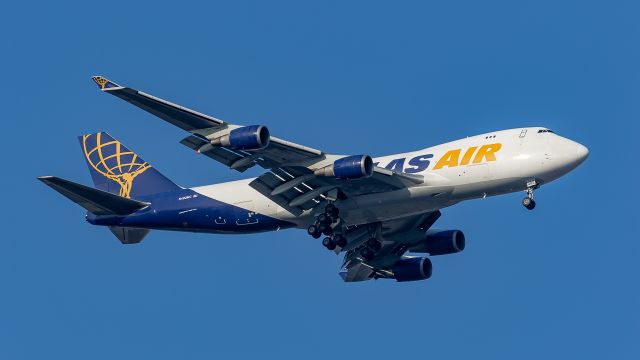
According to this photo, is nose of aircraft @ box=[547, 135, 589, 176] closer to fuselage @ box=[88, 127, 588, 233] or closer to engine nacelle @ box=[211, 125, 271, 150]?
fuselage @ box=[88, 127, 588, 233]

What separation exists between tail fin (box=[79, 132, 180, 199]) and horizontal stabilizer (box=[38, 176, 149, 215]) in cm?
175

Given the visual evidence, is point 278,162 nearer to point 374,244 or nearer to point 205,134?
point 205,134

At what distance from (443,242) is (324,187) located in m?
9.54

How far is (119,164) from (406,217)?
1639cm

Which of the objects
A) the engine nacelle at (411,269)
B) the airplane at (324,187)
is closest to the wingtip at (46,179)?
the airplane at (324,187)

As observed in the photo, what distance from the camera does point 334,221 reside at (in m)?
63.4

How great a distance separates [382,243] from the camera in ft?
229

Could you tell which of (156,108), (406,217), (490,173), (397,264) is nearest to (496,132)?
(490,173)

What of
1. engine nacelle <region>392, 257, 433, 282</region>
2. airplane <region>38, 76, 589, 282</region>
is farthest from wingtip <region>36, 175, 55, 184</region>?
engine nacelle <region>392, 257, 433, 282</region>

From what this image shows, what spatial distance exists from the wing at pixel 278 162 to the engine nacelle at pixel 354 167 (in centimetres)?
123

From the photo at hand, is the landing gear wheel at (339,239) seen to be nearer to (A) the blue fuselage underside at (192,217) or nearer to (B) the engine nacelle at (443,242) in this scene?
(A) the blue fuselage underside at (192,217)

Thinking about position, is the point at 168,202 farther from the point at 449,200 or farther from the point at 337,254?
the point at 449,200

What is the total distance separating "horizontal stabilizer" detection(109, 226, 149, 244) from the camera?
69.4 m

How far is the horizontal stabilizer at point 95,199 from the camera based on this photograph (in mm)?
63656
